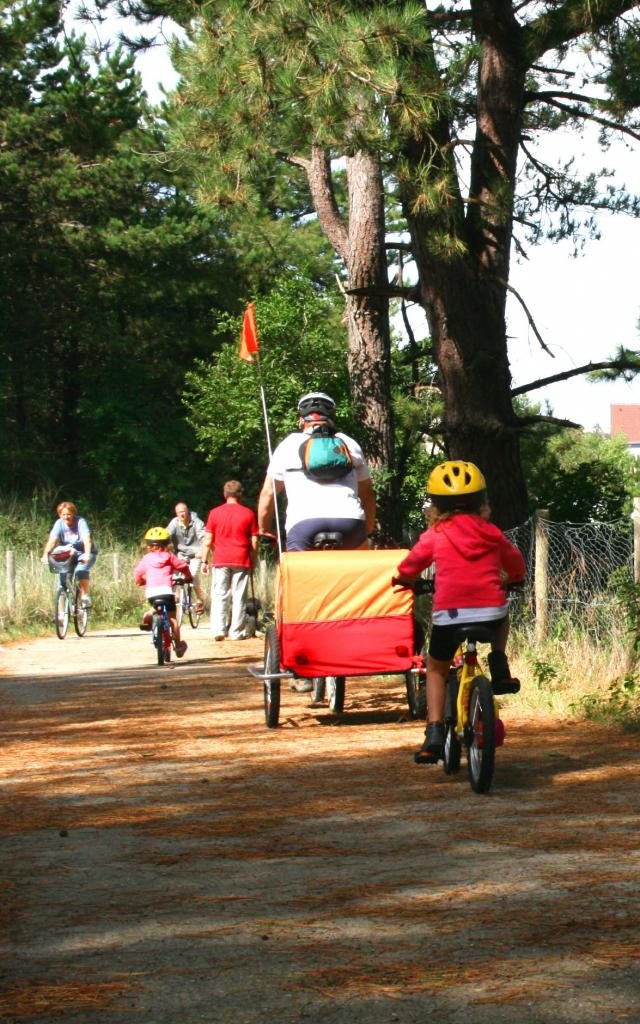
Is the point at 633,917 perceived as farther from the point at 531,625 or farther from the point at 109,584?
the point at 109,584

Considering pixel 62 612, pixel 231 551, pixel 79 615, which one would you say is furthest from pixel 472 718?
pixel 79 615

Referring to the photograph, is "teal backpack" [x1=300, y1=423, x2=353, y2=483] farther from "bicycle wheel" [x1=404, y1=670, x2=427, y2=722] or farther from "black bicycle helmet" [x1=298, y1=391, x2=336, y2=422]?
"bicycle wheel" [x1=404, y1=670, x2=427, y2=722]

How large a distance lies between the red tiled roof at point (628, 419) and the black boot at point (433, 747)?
126187 millimetres

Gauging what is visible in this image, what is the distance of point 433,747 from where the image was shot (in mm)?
8055

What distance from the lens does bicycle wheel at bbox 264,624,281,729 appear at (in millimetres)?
10391

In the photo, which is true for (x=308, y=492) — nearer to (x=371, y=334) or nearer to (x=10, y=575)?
(x=371, y=334)

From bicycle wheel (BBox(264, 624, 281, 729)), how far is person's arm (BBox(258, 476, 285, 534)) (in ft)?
2.54

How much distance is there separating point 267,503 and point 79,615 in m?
11.8

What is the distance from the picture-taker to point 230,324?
29.0 m

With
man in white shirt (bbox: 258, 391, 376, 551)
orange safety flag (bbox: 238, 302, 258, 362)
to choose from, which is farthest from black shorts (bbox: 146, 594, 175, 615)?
man in white shirt (bbox: 258, 391, 376, 551)

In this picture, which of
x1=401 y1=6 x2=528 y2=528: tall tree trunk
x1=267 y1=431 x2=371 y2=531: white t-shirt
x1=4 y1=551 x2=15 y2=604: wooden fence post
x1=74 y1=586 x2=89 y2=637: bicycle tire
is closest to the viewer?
x1=267 y1=431 x2=371 y2=531: white t-shirt

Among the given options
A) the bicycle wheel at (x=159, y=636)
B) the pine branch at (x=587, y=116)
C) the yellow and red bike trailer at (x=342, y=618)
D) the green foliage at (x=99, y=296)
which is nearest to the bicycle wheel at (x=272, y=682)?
the yellow and red bike trailer at (x=342, y=618)

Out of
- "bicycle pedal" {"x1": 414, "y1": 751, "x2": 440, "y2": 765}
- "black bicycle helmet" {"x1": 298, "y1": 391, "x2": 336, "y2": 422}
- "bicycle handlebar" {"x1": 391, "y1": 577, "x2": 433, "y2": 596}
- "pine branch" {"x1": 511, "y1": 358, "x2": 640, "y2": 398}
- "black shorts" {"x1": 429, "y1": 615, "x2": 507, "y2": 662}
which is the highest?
"pine branch" {"x1": 511, "y1": 358, "x2": 640, "y2": 398}

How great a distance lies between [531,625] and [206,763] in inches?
226
